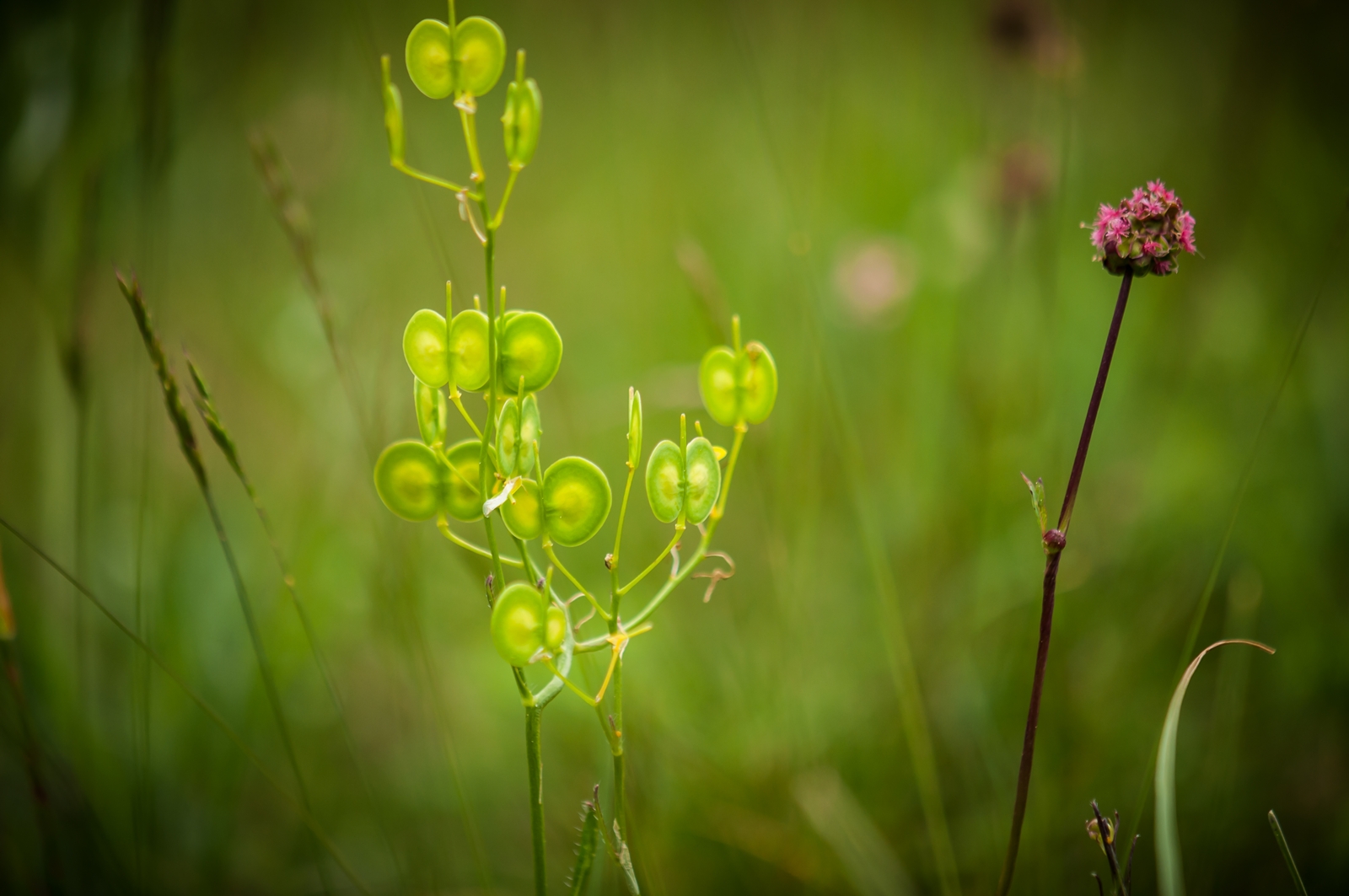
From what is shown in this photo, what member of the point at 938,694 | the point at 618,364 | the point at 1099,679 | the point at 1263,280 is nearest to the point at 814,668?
the point at 938,694

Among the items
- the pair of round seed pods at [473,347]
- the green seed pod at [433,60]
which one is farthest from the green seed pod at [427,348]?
the green seed pod at [433,60]

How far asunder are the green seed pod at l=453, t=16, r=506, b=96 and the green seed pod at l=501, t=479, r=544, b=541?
19cm

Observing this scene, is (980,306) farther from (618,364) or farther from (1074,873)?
(1074,873)

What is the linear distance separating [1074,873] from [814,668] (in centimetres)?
34

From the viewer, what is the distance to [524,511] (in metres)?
0.39

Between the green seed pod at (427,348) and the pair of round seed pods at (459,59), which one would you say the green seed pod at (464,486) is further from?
the pair of round seed pods at (459,59)

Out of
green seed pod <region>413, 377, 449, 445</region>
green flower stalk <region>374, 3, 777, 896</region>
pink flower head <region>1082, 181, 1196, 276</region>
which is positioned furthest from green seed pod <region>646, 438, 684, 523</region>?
pink flower head <region>1082, 181, 1196, 276</region>

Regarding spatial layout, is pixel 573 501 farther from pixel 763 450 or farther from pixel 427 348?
pixel 763 450

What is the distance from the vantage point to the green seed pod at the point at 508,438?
1.20ft

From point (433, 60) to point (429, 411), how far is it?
171mm

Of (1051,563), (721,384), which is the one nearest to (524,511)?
(721,384)

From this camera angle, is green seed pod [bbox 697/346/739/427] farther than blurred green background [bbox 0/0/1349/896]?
No

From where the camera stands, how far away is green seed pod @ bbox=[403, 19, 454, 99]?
0.36m

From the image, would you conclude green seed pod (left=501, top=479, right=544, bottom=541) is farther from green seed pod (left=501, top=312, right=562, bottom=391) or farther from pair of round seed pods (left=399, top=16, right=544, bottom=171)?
pair of round seed pods (left=399, top=16, right=544, bottom=171)
